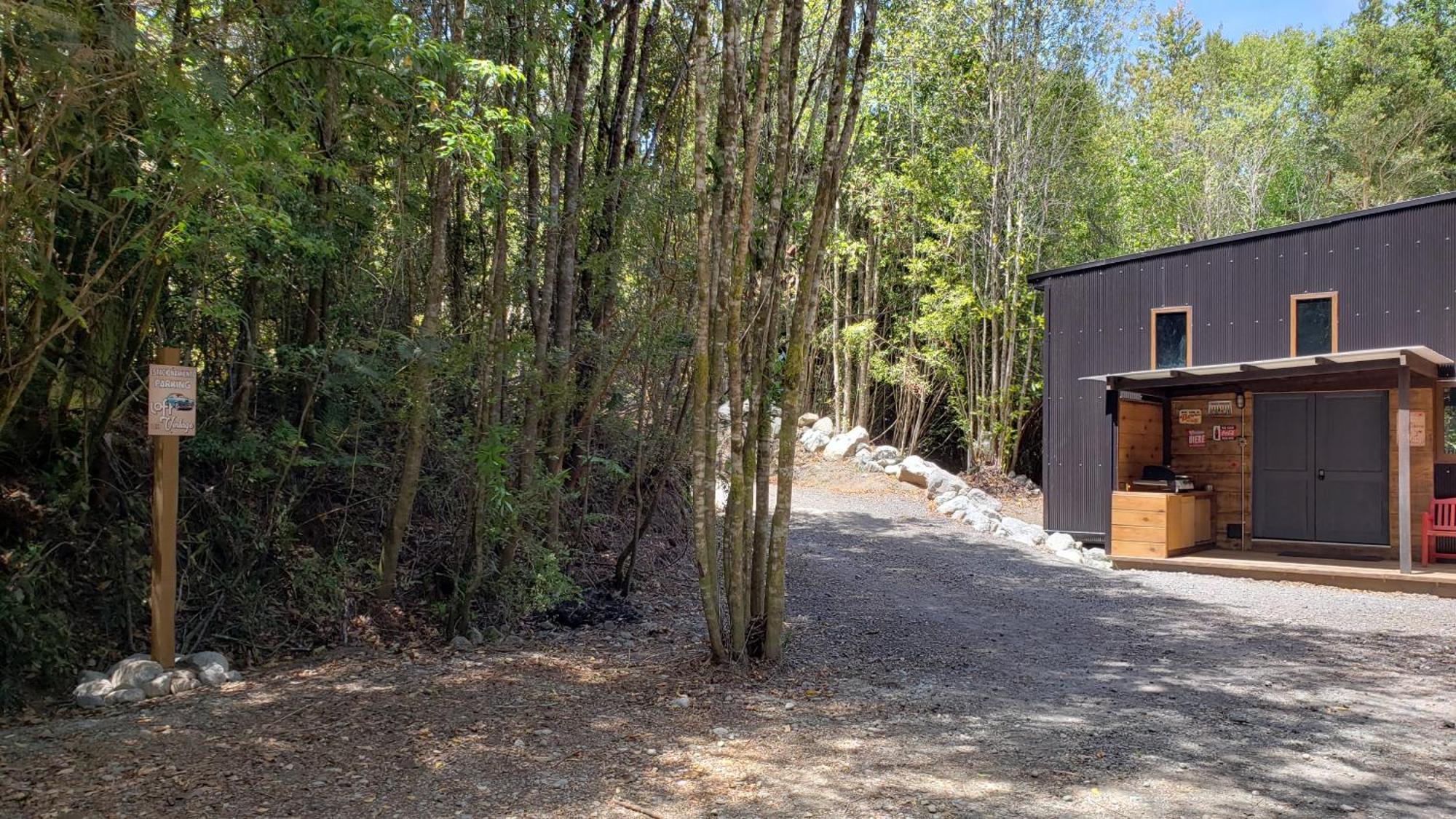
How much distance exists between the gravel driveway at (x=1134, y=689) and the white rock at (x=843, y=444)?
28.5ft

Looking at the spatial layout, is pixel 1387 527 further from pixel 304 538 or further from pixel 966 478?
pixel 304 538

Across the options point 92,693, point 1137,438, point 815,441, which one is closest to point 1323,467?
point 1137,438

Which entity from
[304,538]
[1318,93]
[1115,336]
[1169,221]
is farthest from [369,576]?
[1318,93]

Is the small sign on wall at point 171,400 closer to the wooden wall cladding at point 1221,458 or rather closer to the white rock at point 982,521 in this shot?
the white rock at point 982,521

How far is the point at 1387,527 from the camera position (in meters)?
10.7

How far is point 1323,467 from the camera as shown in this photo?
1118cm

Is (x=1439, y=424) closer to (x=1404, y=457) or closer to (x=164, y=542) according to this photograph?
(x=1404, y=457)

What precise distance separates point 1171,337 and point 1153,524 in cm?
270

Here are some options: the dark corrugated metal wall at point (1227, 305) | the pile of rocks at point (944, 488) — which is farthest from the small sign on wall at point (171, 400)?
the dark corrugated metal wall at point (1227, 305)

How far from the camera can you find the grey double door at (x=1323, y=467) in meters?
10.8

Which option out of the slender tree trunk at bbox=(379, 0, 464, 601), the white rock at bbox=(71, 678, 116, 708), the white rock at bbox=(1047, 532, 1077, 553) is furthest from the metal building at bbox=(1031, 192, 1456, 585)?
the white rock at bbox=(71, 678, 116, 708)

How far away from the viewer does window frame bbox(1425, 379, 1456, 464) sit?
10380 mm

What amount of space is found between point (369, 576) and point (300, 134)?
2.90 meters

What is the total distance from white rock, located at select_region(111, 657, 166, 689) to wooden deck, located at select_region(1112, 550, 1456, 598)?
32.5 ft
